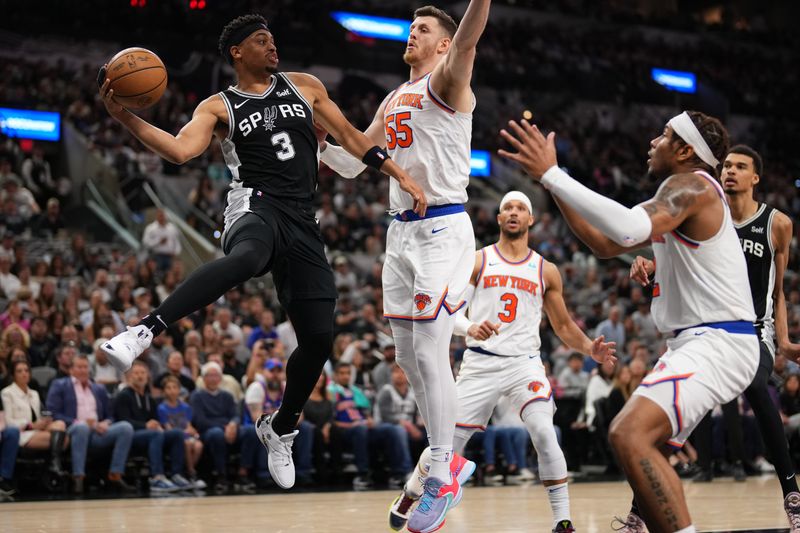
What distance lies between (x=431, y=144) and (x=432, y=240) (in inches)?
24.4

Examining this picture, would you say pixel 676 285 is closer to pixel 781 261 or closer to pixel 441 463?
pixel 441 463

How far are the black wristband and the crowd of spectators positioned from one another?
13.0 ft

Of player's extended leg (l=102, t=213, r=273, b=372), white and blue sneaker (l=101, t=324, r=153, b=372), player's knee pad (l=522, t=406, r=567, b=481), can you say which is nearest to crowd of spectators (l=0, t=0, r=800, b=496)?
player's knee pad (l=522, t=406, r=567, b=481)

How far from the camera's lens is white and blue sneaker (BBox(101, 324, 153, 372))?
5.40m

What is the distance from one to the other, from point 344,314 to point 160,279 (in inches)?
127

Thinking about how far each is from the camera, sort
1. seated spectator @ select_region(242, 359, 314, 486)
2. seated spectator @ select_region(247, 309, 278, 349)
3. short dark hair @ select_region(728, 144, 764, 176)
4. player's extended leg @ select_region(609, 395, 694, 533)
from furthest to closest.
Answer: seated spectator @ select_region(247, 309, 278, 349) → seated spectator @ select_region(242, 359, 314, 486) → short dark hair @ select_region(728, 144, 764, 176) → player's extended leg @ select_region(609, 395, 694, 533)

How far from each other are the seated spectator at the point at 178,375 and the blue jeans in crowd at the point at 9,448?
6.08ft

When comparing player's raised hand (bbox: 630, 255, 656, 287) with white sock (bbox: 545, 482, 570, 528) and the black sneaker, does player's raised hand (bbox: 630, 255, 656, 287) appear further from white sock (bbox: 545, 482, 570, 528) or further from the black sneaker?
the black sneaker

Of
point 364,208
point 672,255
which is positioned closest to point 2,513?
point 672,255

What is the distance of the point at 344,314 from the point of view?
51.4 ft

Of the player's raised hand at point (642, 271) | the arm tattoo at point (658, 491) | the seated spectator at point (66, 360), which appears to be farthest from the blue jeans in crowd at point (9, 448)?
the arm tattoo at point (658, 491)

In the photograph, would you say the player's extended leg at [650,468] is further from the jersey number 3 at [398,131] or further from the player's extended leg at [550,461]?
the jersey number 3 at [398,131]

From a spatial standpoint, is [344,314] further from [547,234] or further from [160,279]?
[547,234]

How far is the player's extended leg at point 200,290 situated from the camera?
5.48 meters
